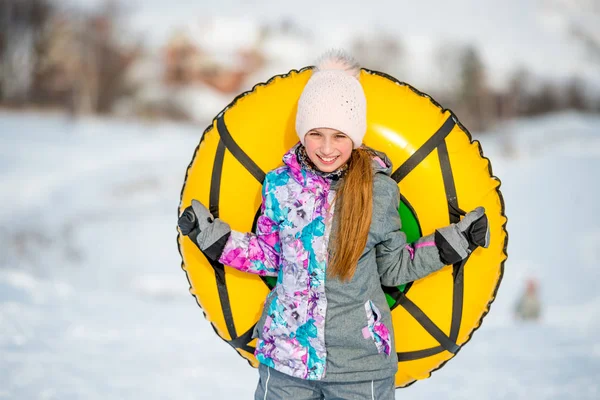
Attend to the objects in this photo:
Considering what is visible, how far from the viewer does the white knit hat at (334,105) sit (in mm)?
1875

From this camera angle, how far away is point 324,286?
6.08ft

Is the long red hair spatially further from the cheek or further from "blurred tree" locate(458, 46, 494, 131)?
"blurred tree" locate(458, 46, 494, 131)

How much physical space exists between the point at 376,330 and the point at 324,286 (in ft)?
0.70

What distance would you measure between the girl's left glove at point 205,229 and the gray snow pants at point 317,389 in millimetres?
413

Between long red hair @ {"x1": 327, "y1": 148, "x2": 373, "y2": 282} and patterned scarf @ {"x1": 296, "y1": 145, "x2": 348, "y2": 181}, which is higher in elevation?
patterned scarf @ {"x1": 296, "y1": 145, "x2": 348, "y2": 181}

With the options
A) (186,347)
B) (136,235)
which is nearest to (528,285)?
(186,347)

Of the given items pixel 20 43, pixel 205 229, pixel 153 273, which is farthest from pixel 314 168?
pixel 20 43

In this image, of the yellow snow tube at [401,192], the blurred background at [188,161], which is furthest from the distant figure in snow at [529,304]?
the yellow snow tube at [401,192]

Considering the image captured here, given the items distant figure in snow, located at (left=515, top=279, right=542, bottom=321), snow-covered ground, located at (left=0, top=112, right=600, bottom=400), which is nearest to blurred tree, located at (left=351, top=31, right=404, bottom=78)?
snow-covered ground, located at (left=0, top=112, right=600, bottom=400)

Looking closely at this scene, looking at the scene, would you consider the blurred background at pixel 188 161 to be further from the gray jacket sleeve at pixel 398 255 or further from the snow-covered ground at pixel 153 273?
the gray jacket sleeve at pixel 398 255

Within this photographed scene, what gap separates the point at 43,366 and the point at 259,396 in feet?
6.24

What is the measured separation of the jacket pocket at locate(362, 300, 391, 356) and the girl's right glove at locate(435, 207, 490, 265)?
0.90 ft

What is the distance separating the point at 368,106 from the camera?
7.18 feet

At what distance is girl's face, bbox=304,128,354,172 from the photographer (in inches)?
73.8
